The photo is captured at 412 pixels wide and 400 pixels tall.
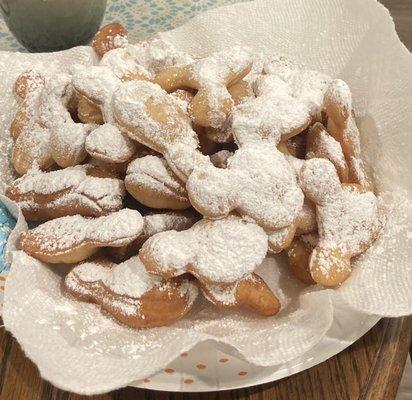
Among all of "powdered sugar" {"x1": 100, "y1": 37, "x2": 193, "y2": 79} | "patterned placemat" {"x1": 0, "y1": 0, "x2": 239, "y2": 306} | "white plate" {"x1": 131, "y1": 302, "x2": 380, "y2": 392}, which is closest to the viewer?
"white plate" {"x1": 131, "y1": 302, "x2": 380, "y2": 392}

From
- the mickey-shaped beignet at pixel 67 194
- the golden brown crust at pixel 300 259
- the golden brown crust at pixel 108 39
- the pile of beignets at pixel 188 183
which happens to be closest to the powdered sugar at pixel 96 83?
the pile of beignets at pixel 188 183

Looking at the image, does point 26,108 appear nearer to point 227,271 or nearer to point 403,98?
point 227,271

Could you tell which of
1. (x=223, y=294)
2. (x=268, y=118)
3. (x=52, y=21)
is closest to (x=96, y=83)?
(x=268, y=118)

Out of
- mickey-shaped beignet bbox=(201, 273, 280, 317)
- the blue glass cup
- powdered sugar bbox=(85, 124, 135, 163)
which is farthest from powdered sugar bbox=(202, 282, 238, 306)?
the blue glass cup

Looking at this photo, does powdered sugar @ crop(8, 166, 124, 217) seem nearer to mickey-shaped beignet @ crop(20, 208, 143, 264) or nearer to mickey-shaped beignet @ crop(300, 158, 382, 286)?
mickey-shaped beignet @ crop(20, 208, 143, 264)

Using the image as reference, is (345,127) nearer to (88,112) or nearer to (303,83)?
(303,83)
